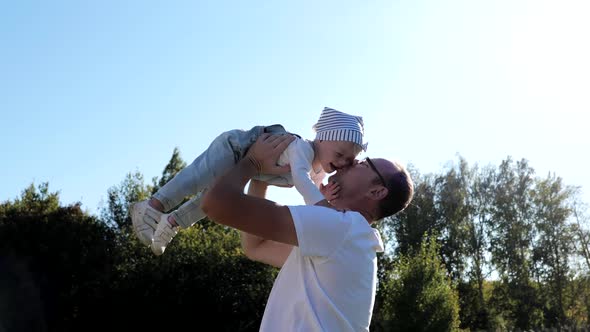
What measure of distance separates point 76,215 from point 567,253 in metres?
26.6

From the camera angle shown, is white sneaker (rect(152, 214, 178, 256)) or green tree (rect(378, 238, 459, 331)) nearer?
white sneaker (rect(152, 214, 178, 256))

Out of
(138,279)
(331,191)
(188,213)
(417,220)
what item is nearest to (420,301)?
(138,279)

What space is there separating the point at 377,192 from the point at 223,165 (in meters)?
0.95

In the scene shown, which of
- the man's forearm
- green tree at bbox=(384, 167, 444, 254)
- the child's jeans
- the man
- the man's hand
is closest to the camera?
the man

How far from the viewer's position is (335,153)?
349 centimetres

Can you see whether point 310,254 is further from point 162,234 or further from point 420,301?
point 420,301

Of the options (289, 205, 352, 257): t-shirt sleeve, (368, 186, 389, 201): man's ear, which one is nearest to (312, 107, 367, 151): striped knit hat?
(368, 186, 389, 201): man's ear

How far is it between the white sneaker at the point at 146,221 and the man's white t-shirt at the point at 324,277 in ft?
3.69

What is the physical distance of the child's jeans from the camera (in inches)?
139

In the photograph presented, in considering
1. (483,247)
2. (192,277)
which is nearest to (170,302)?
(192,277)

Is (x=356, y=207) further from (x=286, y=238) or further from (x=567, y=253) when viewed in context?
(x=567, y=253)

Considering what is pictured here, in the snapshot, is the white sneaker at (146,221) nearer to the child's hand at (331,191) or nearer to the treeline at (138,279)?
the child's hand at (331,191)

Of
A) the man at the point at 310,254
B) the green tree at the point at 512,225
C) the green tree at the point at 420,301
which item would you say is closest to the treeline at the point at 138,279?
the green tree at the point at 420,301

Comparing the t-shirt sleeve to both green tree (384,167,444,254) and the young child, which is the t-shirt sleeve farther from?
green tree (384,167,444,254)
